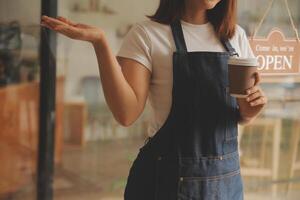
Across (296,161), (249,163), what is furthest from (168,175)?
(296,161)

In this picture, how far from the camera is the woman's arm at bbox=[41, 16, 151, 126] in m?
0.98

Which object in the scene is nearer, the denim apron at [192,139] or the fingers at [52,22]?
the fingers at [52,22]

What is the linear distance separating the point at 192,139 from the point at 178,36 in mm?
262

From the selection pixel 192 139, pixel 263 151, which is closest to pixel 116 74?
pixel 192 139

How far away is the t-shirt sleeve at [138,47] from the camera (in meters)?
1.13

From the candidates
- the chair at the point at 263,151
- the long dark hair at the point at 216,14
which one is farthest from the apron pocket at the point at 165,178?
the chair at the point at 263,151

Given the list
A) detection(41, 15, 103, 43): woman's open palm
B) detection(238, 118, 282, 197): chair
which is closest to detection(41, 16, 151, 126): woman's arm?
detection(41, 15, 103, 43): woman's open palm

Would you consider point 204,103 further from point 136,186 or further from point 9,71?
point 9,71

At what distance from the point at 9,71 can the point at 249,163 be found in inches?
55.6

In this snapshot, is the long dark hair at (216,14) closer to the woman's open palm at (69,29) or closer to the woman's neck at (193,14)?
the woman's neck at (193,14)

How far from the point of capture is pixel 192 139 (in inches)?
46.2

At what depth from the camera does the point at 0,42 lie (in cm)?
221

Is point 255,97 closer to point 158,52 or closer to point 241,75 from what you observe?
point 241,75

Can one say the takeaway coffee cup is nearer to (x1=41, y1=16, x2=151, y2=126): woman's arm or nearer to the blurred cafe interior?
(x1=41, y1=16, x2=151, y2=126): woman's arm
